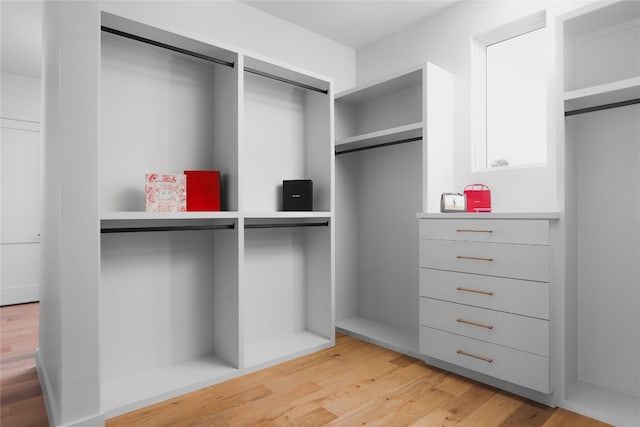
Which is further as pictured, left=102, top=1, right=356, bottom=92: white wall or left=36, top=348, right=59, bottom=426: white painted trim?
left=102, top=1, right=356, bottom=92: white wall

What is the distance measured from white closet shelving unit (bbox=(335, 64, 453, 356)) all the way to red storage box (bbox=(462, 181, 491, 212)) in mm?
208

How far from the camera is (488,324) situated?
6.73ft

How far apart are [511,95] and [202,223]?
226 cm

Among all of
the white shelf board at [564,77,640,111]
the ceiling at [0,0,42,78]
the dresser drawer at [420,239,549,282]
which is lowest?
the dresser drawer at [420,239,549,282]

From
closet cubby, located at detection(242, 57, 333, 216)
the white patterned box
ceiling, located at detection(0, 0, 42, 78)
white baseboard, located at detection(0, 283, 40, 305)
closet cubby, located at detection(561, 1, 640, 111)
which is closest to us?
closet cubby, located at detection(561, 1, 640, 111)

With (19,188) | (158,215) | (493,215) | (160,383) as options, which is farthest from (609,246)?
(19,188)

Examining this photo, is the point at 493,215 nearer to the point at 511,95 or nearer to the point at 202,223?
the point at 511,95

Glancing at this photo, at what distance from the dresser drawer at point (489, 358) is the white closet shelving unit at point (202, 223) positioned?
79 centimetres

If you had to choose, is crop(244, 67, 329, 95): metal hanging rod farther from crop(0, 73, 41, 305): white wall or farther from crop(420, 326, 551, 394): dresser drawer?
crop(0, 73, 41, 305): white wall

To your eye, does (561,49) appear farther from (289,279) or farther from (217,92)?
(289,279)

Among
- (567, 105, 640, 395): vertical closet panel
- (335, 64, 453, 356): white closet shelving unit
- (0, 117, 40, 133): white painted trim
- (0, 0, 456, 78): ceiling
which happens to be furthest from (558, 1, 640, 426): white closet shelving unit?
(0, 117, 40, 133): white painted trim

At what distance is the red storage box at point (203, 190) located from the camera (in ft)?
7.32

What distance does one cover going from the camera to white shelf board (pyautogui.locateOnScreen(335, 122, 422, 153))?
2594 millimetres

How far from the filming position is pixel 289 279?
9.62ft
